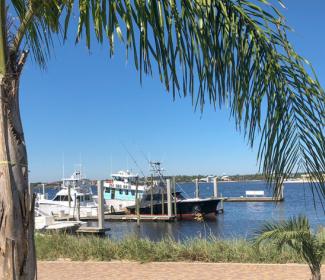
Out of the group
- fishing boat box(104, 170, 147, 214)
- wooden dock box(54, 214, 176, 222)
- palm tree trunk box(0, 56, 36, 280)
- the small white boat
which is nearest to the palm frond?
palm tree trunk box(0, 56, 36, 280)

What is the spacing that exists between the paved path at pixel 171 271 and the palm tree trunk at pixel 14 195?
7.32 meters

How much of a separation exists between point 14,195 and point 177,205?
154 feet

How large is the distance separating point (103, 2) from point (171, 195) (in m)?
47.2

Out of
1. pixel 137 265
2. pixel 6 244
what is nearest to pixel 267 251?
pixel 137 265

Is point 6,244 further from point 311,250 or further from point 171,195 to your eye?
point 171,195

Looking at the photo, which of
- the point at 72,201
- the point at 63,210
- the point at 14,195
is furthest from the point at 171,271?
the point at 72,201

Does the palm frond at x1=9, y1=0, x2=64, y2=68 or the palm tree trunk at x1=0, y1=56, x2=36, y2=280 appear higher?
the palm frond at x1=9, y1=0, x2=64, y2=68

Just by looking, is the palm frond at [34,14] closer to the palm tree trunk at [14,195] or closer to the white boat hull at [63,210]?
the palm tree trunk at [14,195]

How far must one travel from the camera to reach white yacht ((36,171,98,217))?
48.8m

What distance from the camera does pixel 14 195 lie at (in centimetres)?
320

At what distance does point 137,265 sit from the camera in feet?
39.1

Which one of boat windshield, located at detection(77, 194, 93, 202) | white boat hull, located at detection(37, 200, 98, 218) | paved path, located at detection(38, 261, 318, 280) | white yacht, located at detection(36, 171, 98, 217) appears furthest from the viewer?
boat windshield, located at detection(77, 194, 93, 202)

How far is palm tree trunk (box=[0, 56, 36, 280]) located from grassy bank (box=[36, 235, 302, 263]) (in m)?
9.22

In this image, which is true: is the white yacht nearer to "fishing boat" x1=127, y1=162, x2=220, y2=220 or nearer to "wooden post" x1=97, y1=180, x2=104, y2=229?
"fishing boat" x1=127, y1=162, x2=220, y2=220
